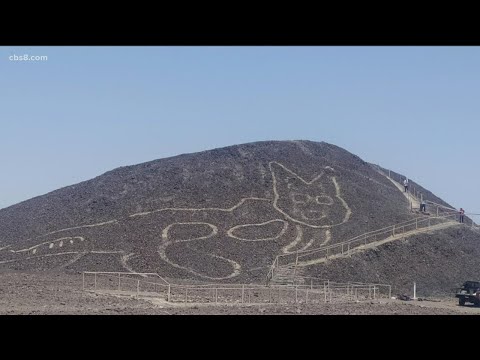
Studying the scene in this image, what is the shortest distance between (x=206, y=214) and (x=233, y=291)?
1530 cm

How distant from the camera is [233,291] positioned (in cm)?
3531

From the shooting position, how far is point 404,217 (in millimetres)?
51938

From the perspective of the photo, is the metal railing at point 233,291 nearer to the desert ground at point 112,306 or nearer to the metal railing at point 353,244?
the desert ground at point 112,306

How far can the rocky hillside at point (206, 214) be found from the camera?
43531 millimetres

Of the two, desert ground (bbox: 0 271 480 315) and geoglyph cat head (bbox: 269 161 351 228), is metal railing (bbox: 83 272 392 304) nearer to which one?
desert ground (bbox: 0 271 480 315)

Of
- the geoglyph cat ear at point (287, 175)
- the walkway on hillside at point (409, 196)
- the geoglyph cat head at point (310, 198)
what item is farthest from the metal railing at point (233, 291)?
the walkway on hillside at point (409, 196)

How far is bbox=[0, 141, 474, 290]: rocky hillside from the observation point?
143 ft

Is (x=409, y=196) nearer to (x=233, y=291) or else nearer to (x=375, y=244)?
(x=375, y=244)

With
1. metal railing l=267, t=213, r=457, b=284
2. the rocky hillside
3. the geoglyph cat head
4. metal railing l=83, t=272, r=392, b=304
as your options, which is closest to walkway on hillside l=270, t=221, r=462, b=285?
metal railing l=267, t=213, r=457, b=284

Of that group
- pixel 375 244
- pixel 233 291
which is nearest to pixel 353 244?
pixel 375 244

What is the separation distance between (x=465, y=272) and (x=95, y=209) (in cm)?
2634
